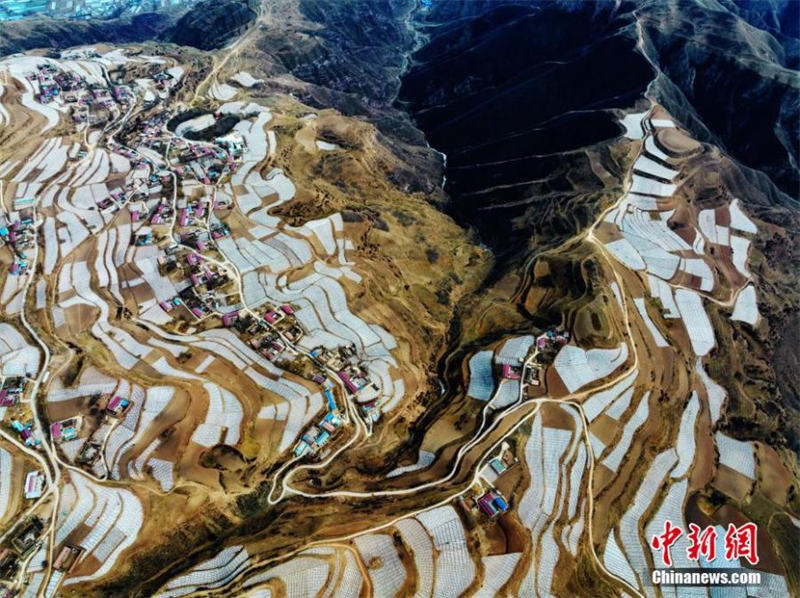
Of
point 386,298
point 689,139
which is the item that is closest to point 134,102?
point 386,298

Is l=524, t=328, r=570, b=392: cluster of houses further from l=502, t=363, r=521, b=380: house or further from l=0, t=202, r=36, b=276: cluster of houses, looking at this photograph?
l=0, t=202, r=36, b=276: cluster of houses

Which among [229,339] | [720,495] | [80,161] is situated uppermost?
[80,161]

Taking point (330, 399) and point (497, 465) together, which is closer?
point (497, 465)

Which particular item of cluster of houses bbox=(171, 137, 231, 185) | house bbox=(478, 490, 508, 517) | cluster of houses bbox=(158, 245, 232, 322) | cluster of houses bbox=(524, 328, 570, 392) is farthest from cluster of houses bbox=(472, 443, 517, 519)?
cluster of houses bbox=(171, 137, 231, 185)

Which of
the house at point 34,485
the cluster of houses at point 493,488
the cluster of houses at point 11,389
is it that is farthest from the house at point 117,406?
the cluster of houses at point 493,488

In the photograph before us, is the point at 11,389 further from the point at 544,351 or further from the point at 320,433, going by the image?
the point at 544,351

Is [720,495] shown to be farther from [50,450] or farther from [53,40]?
[53,40]

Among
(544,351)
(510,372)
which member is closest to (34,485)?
(510,372)

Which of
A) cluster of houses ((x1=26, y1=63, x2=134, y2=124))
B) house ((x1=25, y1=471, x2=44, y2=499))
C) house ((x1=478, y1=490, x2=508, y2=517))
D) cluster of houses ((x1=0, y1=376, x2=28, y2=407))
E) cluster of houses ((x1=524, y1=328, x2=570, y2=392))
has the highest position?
cluster of houses ((x1=26, y1=63, x2=134, y2=124))
